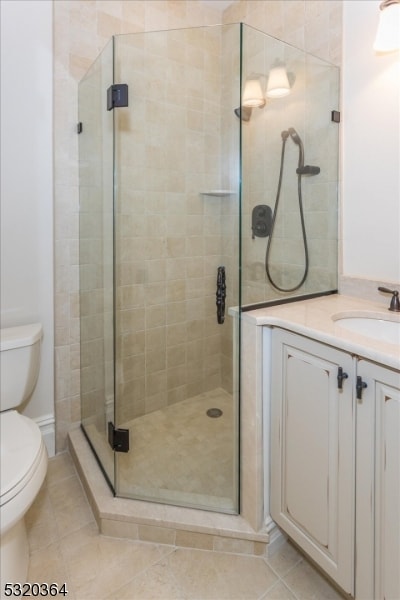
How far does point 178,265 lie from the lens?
2.07 m

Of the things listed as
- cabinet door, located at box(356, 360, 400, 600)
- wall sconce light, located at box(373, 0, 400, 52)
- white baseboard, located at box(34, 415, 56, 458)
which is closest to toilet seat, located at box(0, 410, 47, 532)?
white baseboard, located at box(34, 415, 56, 458)

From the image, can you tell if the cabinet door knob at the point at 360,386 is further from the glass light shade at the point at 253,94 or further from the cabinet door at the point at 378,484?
the glass light shade at the point at 253,94

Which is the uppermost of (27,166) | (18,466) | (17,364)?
(27,166)

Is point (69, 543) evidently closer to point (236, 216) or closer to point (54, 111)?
point (236, 216)

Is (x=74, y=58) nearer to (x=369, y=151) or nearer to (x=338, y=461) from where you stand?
(x=369, y=151)

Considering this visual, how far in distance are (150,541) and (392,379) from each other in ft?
3.80

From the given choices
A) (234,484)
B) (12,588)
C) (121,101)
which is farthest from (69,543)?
(121,101)

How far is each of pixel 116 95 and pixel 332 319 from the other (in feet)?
4.51

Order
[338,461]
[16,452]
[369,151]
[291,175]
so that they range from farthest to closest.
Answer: [291,175]
[369,151]
[16,452]
[338,461]

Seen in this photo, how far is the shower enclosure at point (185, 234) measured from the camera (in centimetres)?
156

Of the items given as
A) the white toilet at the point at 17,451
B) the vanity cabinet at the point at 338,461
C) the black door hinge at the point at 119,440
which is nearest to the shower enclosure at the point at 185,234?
the black door hinge at the point at 119,440

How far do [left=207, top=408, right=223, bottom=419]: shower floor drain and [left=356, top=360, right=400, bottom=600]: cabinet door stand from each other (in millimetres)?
802

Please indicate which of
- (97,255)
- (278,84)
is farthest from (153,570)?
(278,84)

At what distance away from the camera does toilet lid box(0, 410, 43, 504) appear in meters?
1.07
